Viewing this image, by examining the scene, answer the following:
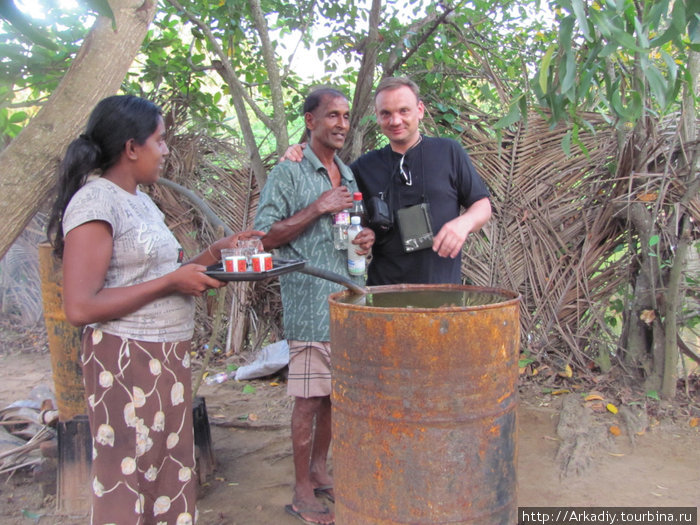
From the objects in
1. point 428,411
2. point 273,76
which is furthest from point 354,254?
point 273,76

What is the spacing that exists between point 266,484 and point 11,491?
4.42 ft

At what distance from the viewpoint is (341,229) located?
261 centimetres

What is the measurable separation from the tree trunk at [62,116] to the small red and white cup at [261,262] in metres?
0.83

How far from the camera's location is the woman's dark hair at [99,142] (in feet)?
6.09

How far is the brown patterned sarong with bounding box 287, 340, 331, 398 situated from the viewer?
266 cm

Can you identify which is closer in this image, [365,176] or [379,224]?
[379,224]

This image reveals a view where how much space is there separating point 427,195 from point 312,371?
38.0 inches

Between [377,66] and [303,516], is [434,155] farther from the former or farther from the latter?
[377,66]

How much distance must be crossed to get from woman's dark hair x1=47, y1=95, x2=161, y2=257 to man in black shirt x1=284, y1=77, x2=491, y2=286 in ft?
2.90

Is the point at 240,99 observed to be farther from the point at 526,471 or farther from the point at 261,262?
the point at 526,471

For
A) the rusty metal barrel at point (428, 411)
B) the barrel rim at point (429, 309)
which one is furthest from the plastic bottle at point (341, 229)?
the rusty metal barrel at point (428, 411)

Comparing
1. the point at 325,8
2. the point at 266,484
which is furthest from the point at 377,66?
the point at 266,484

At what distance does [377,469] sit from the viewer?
6.27 feet

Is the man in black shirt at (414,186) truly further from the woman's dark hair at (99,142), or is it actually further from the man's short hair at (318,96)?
the woman's dark hair at (99,142)
